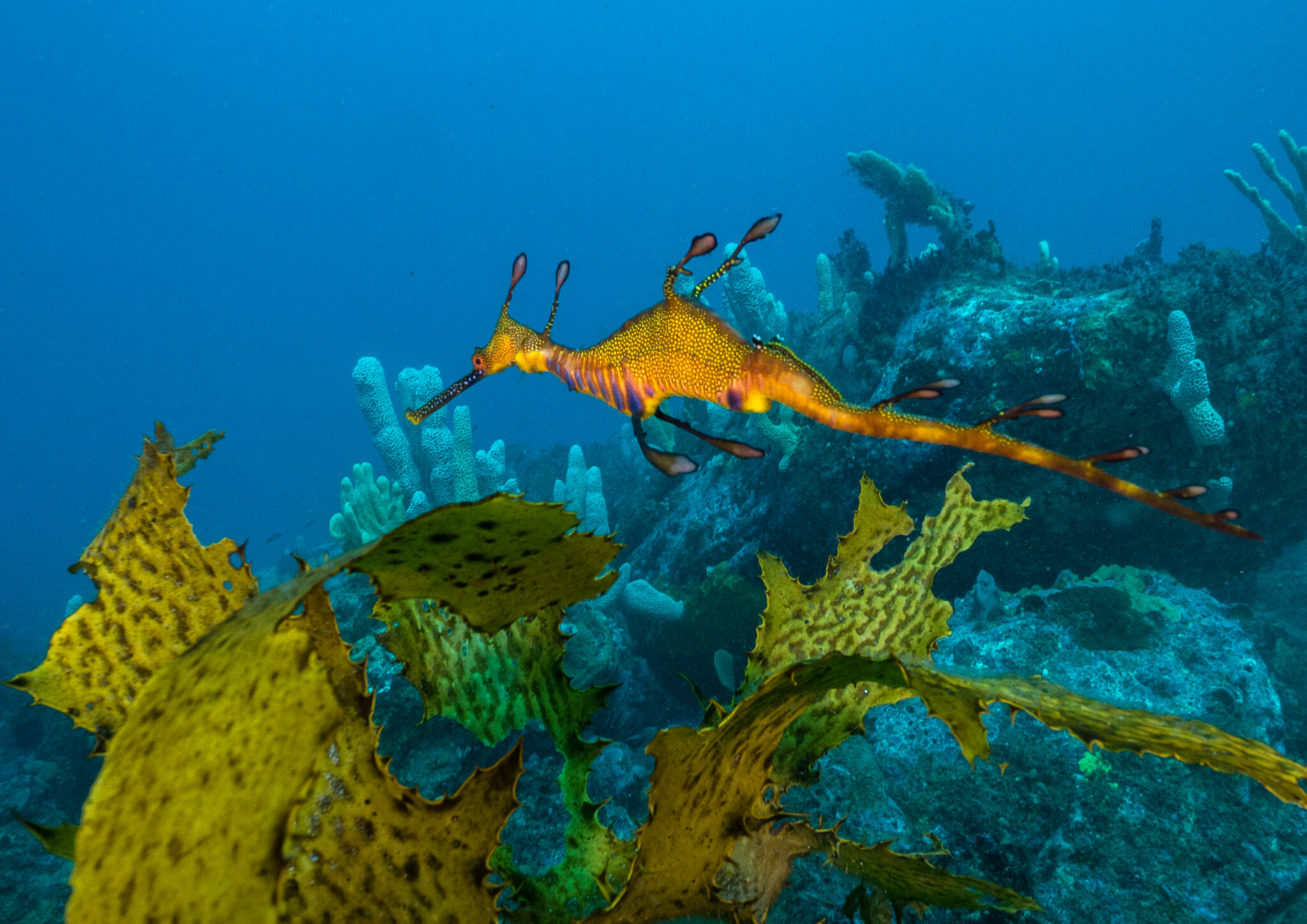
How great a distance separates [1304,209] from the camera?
7.89 meters

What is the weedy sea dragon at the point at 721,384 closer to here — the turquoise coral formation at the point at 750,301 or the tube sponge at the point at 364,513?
the tube sponge at the point at 364,513

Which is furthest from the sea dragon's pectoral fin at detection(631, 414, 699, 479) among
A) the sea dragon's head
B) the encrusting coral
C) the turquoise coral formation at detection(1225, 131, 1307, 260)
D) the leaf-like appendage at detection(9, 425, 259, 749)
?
the turquoise coral formation at detection(1225, 131, 1307, 260)

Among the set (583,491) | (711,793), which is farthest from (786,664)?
(583,491)

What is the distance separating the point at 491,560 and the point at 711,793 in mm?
613

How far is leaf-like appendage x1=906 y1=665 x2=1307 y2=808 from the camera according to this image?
80 cm

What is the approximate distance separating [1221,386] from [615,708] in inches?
240

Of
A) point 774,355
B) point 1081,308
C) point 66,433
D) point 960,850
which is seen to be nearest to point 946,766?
point 960,850

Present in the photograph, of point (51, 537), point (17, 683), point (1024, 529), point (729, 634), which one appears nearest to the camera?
point (17, 683)

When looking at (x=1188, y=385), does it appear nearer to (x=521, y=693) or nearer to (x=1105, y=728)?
(x=1105, y=728)

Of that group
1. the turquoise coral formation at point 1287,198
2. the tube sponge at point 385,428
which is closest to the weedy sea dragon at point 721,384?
the tube sponge at point 385,428

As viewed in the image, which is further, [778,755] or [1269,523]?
[1269,523]

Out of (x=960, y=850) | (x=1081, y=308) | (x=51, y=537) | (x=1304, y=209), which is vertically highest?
(x=51, y=537)

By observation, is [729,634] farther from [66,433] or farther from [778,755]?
[66,433]

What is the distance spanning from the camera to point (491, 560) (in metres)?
0.92
